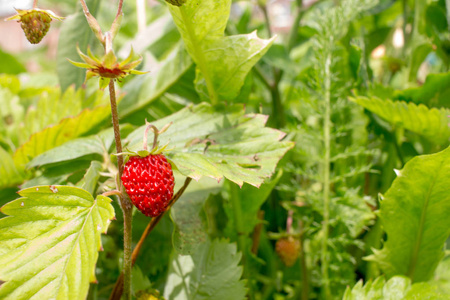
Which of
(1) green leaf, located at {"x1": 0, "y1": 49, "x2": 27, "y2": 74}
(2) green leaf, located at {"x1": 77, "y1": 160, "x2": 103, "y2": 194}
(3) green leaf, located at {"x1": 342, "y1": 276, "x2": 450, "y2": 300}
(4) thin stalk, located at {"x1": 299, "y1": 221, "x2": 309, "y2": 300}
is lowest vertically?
(4) thin stalk, located at {"x1": 299, "y1": 221, "x2": 309, "y2": 300}

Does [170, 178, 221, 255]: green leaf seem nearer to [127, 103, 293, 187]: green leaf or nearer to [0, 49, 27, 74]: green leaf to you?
[127, 103, 293, 187]: green leaf

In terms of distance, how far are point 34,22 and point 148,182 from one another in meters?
0.16

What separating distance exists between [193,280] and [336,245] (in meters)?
0.20

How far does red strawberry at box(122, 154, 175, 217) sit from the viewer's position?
298mm

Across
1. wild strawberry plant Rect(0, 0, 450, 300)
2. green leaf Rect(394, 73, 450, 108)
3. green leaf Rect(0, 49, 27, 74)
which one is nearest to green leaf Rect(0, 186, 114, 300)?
wild strawberry plant Rect(0, 0, 450, 300)

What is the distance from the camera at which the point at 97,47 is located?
60 cm

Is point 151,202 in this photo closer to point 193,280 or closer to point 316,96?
point 193,280

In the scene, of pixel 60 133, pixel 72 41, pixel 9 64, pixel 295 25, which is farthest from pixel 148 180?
pixel 9 64

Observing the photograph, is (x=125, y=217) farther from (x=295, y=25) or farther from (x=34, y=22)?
(x=295, y=25)

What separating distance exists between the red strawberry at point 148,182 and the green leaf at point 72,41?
28cm

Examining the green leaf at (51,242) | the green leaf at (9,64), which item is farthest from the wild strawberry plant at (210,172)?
the green leaf at (9,64)

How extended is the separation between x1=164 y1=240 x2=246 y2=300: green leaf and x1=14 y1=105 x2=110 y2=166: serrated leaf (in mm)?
181

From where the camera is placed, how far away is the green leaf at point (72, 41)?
0.53m

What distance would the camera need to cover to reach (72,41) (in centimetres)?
54
